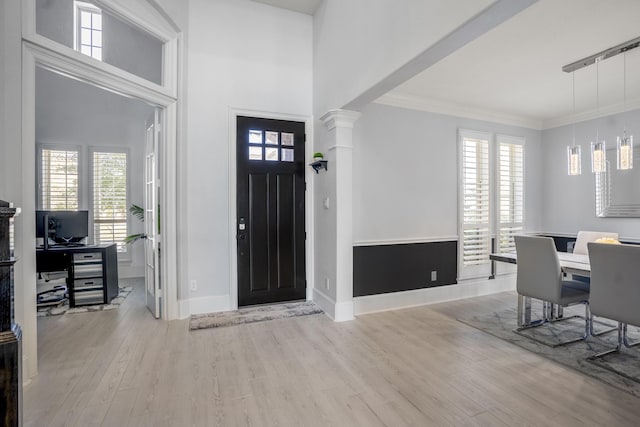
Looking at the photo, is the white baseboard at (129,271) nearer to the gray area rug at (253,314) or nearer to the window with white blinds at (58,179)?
the window with white blinds at (58,179)

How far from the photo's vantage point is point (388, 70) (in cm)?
247

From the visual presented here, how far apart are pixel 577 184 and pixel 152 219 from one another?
6031mm

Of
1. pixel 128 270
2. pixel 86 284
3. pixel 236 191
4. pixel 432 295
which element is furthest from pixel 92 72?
pixel 432 295

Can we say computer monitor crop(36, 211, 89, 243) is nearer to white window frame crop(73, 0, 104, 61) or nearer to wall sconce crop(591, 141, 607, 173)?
white window frame crop(73, 0, 104, 61)

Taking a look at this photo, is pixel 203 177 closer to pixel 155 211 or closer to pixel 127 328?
pixel 155 211

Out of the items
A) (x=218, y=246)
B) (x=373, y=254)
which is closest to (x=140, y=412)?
(x=218, y=246)

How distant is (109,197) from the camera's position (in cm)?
531

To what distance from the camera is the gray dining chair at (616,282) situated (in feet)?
7.42

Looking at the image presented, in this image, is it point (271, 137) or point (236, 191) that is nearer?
point (236, 191)

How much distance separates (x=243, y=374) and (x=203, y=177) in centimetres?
222

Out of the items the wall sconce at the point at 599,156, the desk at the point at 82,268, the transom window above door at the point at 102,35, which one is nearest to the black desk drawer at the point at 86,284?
the desk at the point at 82,268

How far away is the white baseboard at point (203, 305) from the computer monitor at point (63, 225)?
6.68 ft

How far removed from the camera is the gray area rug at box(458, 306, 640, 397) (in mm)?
2316

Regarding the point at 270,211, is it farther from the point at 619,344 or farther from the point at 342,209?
the point at 619,344
